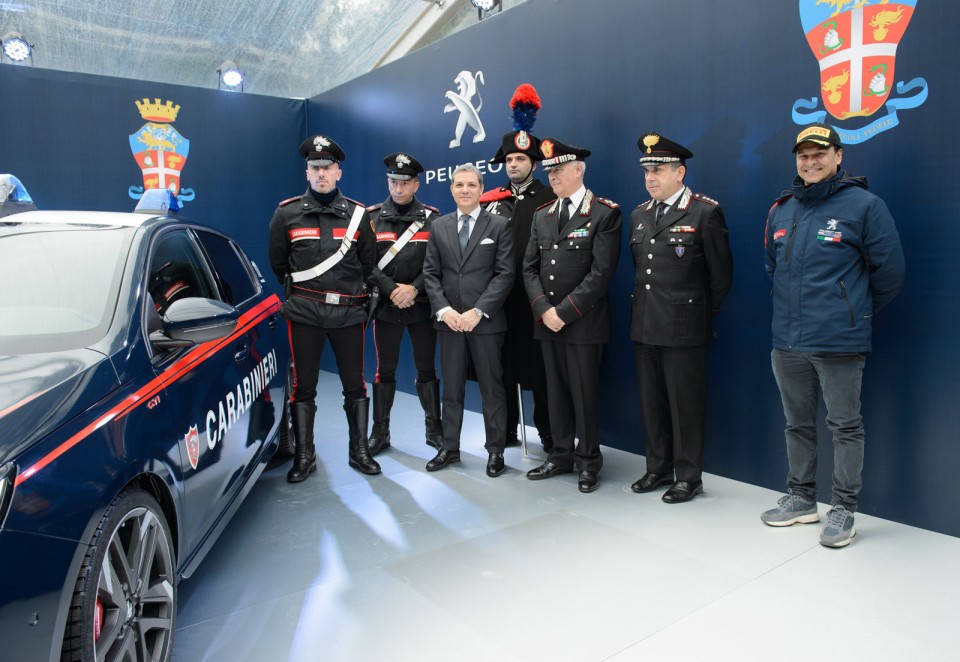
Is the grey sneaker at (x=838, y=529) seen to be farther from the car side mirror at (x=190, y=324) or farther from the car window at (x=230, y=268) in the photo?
the car window at (x=230, y=268)

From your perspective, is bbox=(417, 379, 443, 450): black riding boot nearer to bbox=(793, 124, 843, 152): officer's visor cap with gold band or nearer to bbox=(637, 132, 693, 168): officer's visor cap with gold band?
bbox=(637, 132, 693, 168): officer's visor cap with gold band

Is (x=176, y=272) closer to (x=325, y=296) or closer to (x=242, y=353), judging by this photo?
(x=242, y=353)

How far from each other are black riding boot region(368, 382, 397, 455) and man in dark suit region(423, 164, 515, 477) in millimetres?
458

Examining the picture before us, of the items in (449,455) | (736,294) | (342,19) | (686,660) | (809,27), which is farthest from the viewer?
(342,19)

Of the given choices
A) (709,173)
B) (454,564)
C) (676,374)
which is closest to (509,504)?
(454,564)

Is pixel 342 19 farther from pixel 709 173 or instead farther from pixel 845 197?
pixel 845 197

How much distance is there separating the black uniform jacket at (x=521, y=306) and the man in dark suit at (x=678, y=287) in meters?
0.65

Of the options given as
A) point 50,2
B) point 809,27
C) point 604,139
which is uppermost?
point 50,2

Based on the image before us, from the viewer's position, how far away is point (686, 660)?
6.12ft

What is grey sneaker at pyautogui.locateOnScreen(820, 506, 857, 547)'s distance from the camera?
8.36 feet

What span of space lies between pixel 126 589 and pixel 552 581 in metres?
1.35

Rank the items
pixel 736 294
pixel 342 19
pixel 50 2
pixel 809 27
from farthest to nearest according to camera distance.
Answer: pixel 342 19 → pixel 50 2 → pixel 736 294 → pixel 809 27

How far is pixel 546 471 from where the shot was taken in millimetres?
3404

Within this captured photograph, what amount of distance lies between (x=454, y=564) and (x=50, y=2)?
5905 millimetres
